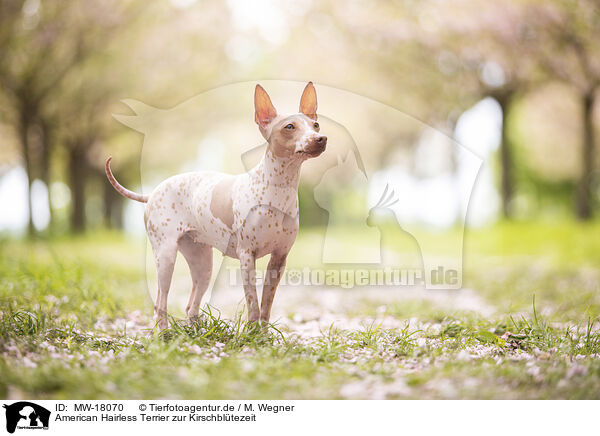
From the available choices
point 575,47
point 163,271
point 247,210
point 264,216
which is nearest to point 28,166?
point 163,271

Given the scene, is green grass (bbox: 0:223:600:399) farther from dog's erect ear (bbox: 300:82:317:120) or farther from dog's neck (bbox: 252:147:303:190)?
dog's erect ear (bbox: 300:82:317:120)

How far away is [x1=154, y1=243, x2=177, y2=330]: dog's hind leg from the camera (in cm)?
394

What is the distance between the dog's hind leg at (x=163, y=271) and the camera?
394cm

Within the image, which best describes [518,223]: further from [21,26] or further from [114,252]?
[21,26]

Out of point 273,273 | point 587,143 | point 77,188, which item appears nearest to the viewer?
point 273,273

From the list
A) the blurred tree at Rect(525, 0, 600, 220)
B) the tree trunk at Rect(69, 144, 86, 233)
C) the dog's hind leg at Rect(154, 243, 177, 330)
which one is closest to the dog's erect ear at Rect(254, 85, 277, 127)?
the dog's hind leg at Rect(154, 243, 177, 330)

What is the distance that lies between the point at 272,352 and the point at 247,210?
1050 millimetres

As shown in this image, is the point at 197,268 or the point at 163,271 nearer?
the point at 163,271

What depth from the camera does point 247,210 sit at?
12.0 ft

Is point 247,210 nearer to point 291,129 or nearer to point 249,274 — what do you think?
point 249,274

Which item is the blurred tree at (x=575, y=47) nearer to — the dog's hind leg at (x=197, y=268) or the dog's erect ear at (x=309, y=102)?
the dog's erect ear at (x=309, y=102)

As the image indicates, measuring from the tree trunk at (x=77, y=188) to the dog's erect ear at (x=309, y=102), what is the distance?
14.1m
